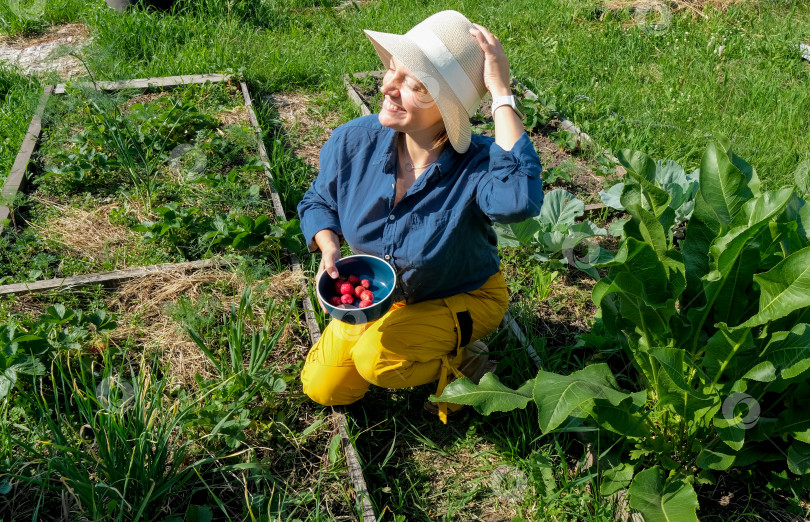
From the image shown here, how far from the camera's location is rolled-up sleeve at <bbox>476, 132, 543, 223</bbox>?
2.15m

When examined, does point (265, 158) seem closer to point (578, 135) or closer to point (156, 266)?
point (156, 266)

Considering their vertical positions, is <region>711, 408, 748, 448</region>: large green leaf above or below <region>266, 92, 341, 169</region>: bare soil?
above

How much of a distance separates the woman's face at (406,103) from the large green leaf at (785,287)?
3.61 feet

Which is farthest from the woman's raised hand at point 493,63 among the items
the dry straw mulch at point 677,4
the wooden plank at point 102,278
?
the dry straw mulch at point 677,4

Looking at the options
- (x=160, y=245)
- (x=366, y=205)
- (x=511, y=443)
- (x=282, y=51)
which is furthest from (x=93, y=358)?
(x=282, y=51)

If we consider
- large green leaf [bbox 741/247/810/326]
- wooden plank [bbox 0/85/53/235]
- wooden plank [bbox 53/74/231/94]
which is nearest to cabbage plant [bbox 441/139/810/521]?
large green leaf [bbox 741/247/810/326]

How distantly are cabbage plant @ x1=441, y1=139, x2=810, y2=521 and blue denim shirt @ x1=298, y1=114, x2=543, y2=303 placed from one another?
0.41 meters

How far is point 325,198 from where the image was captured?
8.75 feet

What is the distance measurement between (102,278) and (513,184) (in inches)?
75.5

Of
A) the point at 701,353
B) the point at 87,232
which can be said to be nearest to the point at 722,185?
the point at 701,353

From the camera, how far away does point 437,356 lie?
2541 mm

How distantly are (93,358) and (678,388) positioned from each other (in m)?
2.07

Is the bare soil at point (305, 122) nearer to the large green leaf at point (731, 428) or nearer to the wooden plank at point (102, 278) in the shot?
the wooden plank at point (102, 278)

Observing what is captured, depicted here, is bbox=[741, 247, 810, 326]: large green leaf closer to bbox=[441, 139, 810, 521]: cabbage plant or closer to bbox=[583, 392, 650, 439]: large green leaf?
bbox=[441, 139, 810, 521]: cabbage plant
